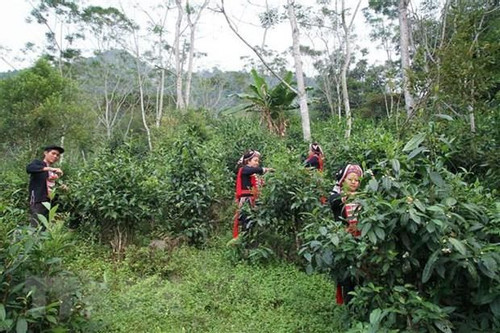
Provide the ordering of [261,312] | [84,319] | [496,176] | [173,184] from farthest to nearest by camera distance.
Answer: [173,184]
[496,176]
[261,312]
[84,319]

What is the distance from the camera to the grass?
11.3 feet

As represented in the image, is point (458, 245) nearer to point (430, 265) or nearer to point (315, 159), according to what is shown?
point (430, 265)

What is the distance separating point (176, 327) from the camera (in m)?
3.47

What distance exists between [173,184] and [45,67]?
26.6ft

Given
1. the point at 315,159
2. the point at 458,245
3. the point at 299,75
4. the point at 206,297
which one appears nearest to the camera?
the point at 458,245

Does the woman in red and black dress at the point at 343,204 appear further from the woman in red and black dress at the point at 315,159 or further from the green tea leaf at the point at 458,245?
the woman in red and black dress at the point at 315,159

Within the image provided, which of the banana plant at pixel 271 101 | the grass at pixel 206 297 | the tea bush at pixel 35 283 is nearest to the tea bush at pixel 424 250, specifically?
the grass at pixel 206 297

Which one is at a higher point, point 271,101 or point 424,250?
point 271,101

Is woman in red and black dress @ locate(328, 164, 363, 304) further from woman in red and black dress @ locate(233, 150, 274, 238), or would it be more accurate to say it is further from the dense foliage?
woman in red and black dress @ locate(233, 150, 274, 238)

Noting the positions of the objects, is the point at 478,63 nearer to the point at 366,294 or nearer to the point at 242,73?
the point at 366,294

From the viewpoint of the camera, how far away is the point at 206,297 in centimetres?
407

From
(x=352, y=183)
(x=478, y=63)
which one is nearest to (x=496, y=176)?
(x=478, y=63)

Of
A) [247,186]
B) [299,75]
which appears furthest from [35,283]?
[299,75]

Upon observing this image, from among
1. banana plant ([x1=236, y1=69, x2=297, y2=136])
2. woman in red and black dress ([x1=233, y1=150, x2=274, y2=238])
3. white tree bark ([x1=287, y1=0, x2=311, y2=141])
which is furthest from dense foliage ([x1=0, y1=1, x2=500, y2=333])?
banana plant ([x1=236, y1=69, x2=297, y2=136])
